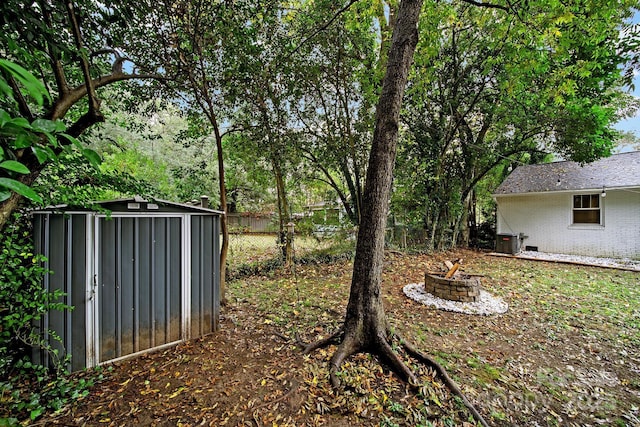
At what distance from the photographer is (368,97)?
7.14 m

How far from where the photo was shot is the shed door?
281cm

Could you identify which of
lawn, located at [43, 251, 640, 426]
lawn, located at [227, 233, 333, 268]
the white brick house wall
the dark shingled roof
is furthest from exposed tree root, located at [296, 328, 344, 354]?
the white brick house wall

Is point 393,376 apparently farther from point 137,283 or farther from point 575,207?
point 575,207

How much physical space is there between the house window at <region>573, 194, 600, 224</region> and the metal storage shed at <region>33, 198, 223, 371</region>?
12.4 m

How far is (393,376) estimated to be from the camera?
8.70 ft

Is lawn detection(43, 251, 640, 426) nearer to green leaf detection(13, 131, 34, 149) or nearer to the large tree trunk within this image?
the large tree trunk

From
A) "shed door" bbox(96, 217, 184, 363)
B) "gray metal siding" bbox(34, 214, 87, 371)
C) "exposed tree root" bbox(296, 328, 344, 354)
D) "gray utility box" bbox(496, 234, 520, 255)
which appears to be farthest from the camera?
"gray utility box" bbox(496, 234, 520, 255)

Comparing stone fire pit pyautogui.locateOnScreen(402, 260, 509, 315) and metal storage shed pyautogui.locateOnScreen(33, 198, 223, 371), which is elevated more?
metal storage shed pyautogui.locateOnScreen(33, 198, 223, 371)

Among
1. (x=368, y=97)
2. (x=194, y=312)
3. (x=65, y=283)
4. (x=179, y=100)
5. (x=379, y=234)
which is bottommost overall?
(x=194, y=312)

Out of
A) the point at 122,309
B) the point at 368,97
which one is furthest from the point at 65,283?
the point at 368,97

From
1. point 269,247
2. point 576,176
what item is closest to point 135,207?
point 269,247

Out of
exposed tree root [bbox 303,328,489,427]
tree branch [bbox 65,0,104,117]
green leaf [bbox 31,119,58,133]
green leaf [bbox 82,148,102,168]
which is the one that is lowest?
exposed tree root [bbox 303,328,489,427]

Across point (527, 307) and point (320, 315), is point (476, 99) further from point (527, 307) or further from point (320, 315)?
point (320, 315)

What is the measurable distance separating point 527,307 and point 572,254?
7.64 metres
